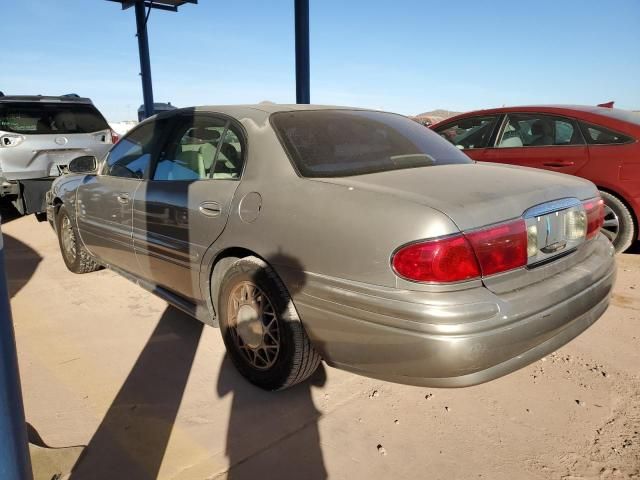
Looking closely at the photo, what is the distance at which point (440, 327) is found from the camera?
171 cm

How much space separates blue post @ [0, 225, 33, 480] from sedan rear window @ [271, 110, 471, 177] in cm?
131

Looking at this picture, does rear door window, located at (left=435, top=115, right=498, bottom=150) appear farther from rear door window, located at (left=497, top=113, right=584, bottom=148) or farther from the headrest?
the headrest

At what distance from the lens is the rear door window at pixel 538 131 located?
4574 mm

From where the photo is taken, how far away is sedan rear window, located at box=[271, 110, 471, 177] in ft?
7.49

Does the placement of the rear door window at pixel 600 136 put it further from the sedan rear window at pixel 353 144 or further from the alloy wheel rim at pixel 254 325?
the alloy wheel rim at pixel 254 325

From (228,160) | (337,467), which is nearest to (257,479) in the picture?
(337,467)

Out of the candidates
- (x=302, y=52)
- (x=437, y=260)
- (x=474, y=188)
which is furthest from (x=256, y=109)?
(x=302, y=52)

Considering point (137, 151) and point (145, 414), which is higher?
point (137, 151)

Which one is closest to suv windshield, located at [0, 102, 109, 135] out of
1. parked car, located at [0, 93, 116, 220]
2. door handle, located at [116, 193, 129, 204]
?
parked car, located at [0, 93, 116, 220]

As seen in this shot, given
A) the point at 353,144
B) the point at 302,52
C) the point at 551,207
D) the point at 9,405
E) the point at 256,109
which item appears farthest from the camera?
the point at 302,52

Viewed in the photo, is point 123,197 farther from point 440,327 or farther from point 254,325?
point 440,327

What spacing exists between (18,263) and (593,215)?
202 inches

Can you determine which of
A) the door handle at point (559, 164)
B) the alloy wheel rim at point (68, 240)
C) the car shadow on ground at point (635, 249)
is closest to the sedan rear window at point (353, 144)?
the door handle at point (559, 164)

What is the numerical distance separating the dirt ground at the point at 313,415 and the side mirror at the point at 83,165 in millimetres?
1413
